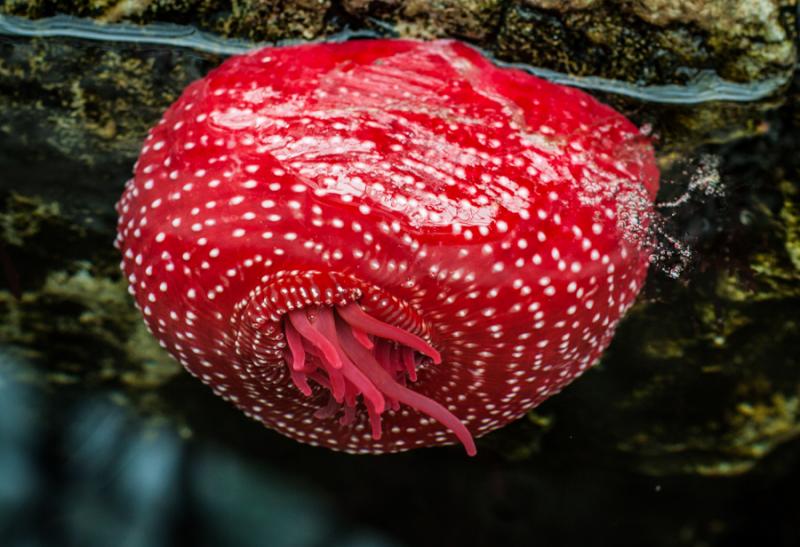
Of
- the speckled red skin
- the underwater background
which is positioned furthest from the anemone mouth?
the underwater background

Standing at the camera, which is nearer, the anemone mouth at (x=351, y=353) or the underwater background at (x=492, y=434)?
the anemone mouth at (x=351, y=353)

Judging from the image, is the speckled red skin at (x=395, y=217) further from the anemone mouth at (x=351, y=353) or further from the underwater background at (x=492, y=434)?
the underwater background at (x=492, y=434)

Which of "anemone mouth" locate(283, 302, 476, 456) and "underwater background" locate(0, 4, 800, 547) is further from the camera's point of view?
"underwater background" locate(0, 4, 800, 547)

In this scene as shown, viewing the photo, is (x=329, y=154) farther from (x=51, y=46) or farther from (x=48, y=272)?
(x=48, y=272)

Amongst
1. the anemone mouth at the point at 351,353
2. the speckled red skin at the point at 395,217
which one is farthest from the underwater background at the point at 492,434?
the anemone mouth at the point at 351,353

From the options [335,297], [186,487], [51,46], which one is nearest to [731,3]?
[335,297]

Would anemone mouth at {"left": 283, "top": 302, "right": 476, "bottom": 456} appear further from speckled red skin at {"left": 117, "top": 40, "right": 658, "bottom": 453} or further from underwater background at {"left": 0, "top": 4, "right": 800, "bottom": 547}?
underwater background at {"left": 0, "top": 4, "right": 800, "bottom": 547}

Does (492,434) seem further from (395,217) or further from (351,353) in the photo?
(395,217)
